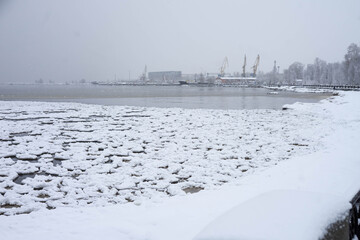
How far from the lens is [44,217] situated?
12.9 ft

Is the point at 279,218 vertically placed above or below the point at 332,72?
below

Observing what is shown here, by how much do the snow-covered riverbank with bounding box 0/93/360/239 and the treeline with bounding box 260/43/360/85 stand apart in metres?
77.1

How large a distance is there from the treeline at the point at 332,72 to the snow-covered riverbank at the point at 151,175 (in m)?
77.1

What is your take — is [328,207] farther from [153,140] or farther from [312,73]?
[312,73]

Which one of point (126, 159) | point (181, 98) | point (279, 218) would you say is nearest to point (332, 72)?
point (181, 98)

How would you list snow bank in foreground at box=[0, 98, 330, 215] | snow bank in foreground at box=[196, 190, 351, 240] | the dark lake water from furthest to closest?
the dark lake water
snow bank in foreground at box=[0, 98, 330, 215]
snow bank in foreground at box=[196, 190, 351, 240]

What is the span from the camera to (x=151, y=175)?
19.2ft

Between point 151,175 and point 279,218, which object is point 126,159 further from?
point 279,218

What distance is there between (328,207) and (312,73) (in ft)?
462

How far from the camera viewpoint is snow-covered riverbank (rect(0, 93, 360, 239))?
3.82 m

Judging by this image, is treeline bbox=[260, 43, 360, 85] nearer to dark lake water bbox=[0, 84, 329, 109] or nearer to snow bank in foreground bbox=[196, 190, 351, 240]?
dark lake water bbox=[0, 84, 329, 109]

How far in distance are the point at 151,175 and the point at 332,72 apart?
122072 mm

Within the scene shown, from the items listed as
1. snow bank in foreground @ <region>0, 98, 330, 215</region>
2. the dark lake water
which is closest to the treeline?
the dark lake water

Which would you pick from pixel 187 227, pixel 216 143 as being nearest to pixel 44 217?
pixel 187 227
